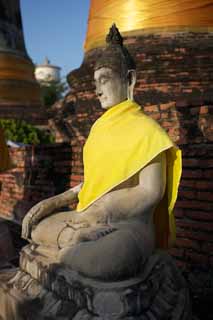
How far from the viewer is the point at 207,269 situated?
333cm

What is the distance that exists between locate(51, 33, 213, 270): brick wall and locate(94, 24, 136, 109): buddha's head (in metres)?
1.22

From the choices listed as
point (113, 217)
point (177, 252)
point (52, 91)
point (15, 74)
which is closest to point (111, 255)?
point (113, 217)

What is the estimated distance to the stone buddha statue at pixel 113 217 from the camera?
6.66 feet

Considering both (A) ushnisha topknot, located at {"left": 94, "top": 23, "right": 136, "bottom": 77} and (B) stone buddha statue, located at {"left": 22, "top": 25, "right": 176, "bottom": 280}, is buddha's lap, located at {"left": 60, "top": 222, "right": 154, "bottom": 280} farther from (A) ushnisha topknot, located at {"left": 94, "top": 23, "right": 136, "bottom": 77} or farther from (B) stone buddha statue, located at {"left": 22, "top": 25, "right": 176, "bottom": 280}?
(A) ushnisha topknot, located at {"left": 94, "top": 23, "right": 136, "bottom": 77}

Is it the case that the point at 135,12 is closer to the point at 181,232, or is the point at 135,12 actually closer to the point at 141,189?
the point at 181,232

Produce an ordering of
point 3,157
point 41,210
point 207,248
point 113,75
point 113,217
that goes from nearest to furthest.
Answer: point 113,217, point 113,75, point 41,210, point 207,248, point 3,157

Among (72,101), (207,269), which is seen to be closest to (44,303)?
(207,269)

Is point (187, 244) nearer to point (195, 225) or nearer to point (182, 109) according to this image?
point (195, 225)

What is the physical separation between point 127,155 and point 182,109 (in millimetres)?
Answer: 1935

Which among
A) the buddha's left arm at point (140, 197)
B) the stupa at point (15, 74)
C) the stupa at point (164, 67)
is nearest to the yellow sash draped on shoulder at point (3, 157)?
the stupa at point (164, 67)

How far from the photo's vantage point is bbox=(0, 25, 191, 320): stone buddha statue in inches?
79.2

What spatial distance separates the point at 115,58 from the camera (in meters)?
2.36

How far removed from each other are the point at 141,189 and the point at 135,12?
147 inches

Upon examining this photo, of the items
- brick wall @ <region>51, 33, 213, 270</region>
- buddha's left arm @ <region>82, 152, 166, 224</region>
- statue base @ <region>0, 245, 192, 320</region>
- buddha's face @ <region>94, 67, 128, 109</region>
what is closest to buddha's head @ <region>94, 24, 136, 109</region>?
buddha's face @ <region>94, 67, 128, 109</region>
